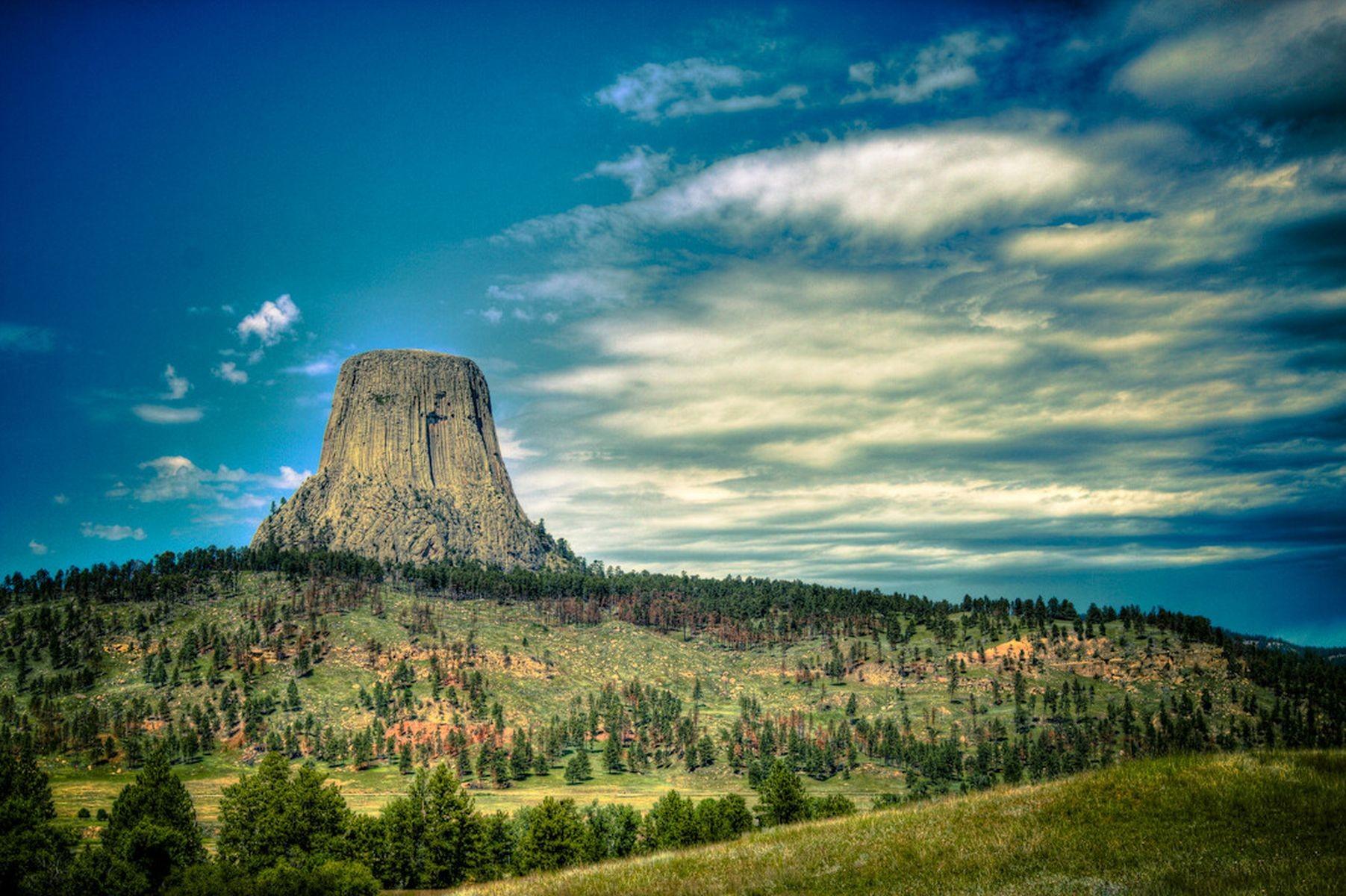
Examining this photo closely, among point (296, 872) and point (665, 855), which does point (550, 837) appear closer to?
point (296, 872)

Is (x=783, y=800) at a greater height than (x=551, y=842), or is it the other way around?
(x=551, y=842)

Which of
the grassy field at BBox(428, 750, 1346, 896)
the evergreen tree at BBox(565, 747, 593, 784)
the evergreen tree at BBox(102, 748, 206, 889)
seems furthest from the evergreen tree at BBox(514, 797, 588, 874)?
the evergreen tree at BBox(565, 747, 593, 784)

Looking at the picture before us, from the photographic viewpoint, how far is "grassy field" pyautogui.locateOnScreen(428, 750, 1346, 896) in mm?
20766

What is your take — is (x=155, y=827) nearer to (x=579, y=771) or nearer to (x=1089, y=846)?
(x=1089, y=846)

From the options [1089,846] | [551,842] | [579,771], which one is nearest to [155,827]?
[551,842]

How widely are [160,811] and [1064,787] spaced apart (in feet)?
257

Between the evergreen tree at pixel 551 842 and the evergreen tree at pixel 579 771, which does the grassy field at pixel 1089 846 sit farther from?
the evergreen tree at pixel 579 771

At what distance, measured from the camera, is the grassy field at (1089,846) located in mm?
20766

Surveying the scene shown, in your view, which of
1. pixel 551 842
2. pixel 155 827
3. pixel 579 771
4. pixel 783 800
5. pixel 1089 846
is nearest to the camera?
pixel 1089 846

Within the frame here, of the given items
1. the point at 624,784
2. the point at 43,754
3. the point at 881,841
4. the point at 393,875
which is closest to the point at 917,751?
the point at 624,784

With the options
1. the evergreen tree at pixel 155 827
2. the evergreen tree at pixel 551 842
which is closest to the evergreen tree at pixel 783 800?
the evergreen tree at pixel 551 842

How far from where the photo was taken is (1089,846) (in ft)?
79.2

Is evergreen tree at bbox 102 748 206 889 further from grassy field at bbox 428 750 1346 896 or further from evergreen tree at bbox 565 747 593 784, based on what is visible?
evergreen tree at bbox 565 747 593 784

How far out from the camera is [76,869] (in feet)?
207
